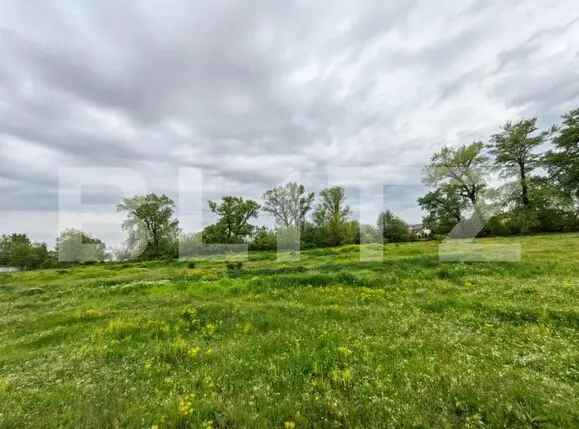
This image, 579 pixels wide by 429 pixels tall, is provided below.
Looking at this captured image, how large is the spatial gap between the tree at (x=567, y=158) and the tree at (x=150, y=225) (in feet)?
219

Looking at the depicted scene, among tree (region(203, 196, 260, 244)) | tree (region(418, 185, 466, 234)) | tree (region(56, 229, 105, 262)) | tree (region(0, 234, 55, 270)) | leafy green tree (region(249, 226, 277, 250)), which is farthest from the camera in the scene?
tree (region(0, 234, 55, 270))

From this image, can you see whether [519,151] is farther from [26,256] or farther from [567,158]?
[26,256]

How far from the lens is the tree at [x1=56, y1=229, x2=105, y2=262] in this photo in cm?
5062

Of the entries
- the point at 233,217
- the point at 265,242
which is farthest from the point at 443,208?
the point at 233,217

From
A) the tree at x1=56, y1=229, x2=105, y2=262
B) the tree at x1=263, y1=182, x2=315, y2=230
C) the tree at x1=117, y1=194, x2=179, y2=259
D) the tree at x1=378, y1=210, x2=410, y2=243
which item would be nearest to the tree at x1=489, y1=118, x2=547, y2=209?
the tree at x1=378, y1=210, x2=410, y2=243

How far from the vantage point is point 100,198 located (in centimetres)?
3666

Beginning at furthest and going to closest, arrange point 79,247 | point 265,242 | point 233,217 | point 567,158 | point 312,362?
point 233,217
point 79,247
point 265,242
point 567,158
point 312,362

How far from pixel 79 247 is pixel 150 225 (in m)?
15.6

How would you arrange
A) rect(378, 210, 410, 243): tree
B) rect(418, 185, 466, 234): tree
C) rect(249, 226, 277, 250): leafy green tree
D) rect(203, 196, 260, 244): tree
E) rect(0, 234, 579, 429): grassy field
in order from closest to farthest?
rect(0, 234, 579, 429): grassy field, rect(418, 185, 466, 234): tree, rect(378, 210, 410, 243): tree, rect(249, 226, 277, 250): leafy green tree, rect(203, 196, 260, 244): tree

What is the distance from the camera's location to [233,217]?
184 feet

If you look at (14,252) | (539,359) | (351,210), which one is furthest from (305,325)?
(14,252)

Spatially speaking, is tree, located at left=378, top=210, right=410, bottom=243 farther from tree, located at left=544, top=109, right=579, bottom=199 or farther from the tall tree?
tree, located at left=544, top=109, right=579, bottom=199

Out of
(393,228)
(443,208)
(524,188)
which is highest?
(524,188)

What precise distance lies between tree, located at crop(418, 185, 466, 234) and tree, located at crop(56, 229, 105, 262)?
70.7 meters
